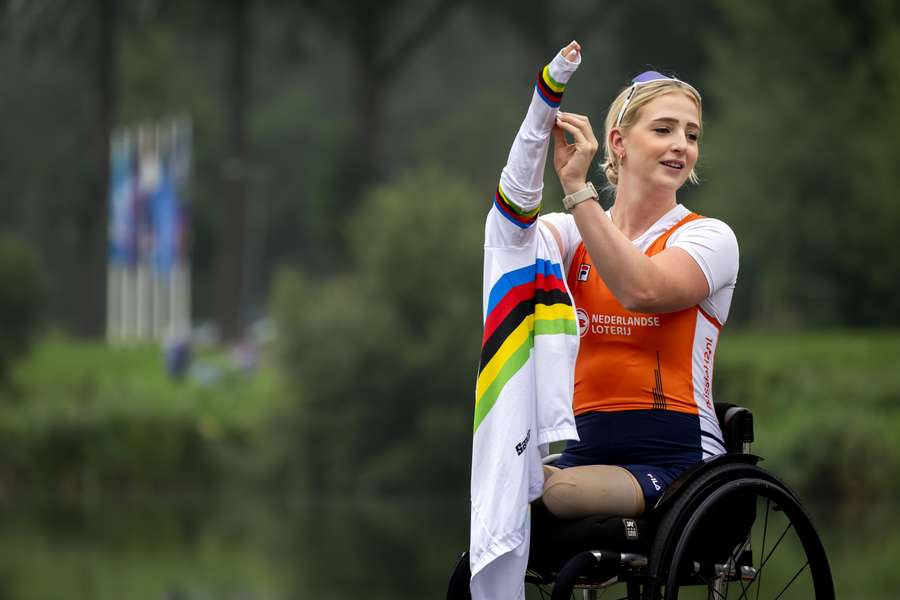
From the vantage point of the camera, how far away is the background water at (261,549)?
1484 centimetres

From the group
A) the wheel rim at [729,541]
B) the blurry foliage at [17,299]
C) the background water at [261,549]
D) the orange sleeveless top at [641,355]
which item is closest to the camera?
the wheel rim at [729,541]

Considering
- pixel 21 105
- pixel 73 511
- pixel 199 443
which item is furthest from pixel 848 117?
pixel 21 105

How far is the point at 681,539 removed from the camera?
344 centimetres

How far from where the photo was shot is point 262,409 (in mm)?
25938

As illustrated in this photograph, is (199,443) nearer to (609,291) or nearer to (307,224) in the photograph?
(609,291)

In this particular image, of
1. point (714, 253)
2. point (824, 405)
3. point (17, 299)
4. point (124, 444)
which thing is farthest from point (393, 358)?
point (714, 253)

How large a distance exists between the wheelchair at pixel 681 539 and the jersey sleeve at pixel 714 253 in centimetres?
26

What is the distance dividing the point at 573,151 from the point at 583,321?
413 mm

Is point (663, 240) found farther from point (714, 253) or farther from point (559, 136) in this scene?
point (559, 136)

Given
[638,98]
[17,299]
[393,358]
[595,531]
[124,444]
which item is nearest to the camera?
[595,531]

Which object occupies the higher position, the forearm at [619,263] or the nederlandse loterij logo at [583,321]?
the forearm at [619,263]

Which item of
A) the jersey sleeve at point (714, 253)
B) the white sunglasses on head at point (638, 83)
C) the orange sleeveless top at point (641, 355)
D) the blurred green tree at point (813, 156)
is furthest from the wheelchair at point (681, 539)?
the blurred green tree at point (813, 156)

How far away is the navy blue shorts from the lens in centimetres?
359

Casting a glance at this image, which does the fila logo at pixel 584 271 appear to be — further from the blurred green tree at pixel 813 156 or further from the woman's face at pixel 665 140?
the blurred green tree at pixel 813 156
